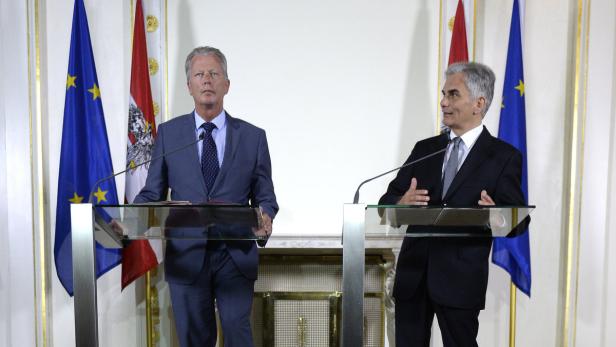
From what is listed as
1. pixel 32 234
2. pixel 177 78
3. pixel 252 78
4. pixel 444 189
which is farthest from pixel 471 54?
pixel 32 234

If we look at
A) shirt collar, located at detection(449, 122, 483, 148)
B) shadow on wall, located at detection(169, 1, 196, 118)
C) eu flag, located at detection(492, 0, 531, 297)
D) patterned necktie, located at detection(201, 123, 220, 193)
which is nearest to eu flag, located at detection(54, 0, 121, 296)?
shadow on wall, located at detection(169, 1, 196, 118)

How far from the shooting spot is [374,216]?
1.70 m

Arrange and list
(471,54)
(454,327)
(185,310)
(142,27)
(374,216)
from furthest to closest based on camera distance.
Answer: (471,54) < (142,27) < (185,310) < (454,327) < (374,216)

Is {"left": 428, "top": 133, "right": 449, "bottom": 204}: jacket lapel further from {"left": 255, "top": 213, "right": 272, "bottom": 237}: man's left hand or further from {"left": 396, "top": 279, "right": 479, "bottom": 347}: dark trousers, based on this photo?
{"left": 255, "top": 213, "right": 272, "bottom": 237}: man's left hand

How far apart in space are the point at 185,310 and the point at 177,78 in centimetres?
175

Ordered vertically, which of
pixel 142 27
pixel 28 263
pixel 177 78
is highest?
pixel 142 27

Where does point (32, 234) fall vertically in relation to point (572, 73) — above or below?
below

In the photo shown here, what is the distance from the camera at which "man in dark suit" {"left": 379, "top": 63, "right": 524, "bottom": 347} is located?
2.05 metres

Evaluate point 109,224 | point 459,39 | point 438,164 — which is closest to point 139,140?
point 109,224

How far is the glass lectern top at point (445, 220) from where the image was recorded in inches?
64.9

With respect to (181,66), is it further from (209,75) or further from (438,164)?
(438,164)

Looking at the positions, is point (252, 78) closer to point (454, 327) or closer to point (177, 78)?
point (177, 78)

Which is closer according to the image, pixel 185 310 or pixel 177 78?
pixel 185 310

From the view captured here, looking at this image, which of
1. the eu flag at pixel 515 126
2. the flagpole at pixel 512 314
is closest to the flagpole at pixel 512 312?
the flagpole at pixel 512 314
